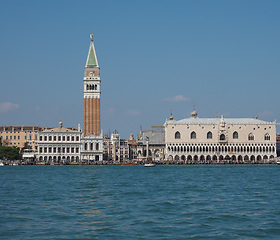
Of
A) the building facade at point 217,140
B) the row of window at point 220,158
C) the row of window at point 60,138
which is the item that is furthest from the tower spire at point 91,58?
the row of window at point 220,158

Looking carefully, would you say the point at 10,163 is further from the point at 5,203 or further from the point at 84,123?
the point at 5,203

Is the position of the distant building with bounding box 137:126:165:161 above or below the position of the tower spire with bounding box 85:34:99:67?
below

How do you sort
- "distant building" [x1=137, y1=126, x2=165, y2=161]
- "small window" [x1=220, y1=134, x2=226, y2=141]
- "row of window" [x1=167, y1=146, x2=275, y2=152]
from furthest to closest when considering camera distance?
"distant building" [x1=137, y1=126, x2=165, y2=161]
"row of window" [x1=167, y1=146, x2=275, y2=152]
"small window" [x1=220, y1=134, x2=226, y2=141]

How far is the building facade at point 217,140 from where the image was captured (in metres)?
115

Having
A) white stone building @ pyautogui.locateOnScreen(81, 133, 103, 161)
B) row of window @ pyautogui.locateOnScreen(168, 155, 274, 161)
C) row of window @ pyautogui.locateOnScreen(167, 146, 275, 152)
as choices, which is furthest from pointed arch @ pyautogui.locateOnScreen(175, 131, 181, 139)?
white stone building @ pyautogui.locateOnScreen(81, 133, 103, 161)

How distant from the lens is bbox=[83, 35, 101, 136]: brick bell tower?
371 ft

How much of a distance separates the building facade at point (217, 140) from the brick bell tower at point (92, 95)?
16.8m

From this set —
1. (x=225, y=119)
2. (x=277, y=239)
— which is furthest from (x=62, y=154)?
(x=277, y=239)

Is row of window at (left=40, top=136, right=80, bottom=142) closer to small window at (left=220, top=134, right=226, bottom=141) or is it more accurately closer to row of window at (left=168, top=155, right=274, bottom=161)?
row of window at (left=168, top=155, right=274, bottom=161)

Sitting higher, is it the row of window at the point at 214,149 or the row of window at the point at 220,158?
the row of window at the point at 214,149

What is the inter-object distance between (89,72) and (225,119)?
110ft

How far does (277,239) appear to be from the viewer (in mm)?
17797

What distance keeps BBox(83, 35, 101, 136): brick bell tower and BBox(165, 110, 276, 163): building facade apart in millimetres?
16805

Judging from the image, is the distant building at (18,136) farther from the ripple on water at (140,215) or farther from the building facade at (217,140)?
the ripple on water at (140,215)
